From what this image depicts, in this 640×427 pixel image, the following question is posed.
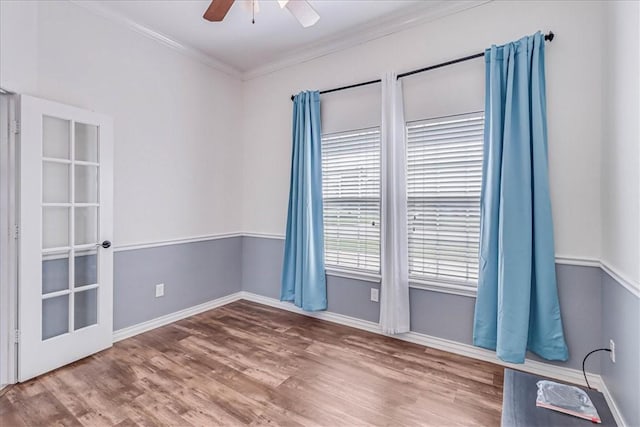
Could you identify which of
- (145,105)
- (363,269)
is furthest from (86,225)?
(363,269)

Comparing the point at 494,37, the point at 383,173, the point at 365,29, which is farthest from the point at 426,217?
the point at 365,29

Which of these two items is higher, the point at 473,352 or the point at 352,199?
the point at 352,199

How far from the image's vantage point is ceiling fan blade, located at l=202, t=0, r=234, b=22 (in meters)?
2.03

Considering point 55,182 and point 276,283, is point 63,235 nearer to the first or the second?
point 55,182

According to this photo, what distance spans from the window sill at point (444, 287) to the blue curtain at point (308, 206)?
3.20 feet

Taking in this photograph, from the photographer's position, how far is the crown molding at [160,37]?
103 inches

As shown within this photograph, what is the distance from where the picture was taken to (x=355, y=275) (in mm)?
3150

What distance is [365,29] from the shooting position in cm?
297

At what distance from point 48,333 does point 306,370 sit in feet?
6.35

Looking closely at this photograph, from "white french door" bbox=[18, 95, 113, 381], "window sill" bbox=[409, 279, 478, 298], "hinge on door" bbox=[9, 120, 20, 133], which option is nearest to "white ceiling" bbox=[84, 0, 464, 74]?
"white french door" bbox=[18, 95, 113, 381]

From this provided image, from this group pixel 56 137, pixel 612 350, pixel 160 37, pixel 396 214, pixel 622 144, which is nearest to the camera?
pixel 622 144

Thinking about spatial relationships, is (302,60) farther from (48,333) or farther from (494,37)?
(48,333)

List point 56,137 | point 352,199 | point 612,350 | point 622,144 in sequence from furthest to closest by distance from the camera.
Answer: point 352,199
point 56,137
point 612,350
point 622,144

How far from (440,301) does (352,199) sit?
1245 millimetres
